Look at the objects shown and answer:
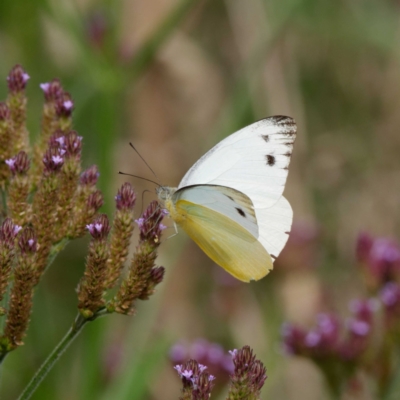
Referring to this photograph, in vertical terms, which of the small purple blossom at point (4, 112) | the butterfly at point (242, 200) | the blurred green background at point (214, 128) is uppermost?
A: the small purple blossom at point (4, 112)

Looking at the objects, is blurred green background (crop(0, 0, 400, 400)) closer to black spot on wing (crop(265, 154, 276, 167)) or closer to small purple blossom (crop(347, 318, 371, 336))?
small purple blossom (crop(347, 318, 371, 336))

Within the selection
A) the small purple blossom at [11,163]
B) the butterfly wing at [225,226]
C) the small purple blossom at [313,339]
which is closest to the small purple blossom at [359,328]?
the small purple blossom at [313,339]

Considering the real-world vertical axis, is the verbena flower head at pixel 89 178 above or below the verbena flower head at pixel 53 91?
below

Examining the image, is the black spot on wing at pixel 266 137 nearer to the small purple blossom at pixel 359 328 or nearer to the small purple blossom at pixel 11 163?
the small purple blossom at pixel 359 328

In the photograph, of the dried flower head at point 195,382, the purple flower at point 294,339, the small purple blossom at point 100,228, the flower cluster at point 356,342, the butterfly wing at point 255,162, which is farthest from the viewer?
the purple flower at point 294,339

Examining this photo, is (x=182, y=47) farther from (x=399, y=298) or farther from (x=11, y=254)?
(x=11, y=254)

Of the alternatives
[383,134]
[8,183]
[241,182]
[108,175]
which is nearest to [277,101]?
[383,134]

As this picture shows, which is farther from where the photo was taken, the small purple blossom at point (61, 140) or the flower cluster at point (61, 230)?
the small purple blossom at point (61, 140)

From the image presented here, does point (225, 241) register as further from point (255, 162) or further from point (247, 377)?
point (247, 377)
